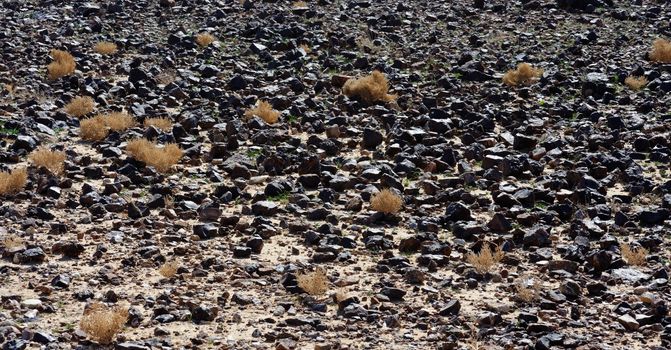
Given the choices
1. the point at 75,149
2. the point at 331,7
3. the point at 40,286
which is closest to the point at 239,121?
the point at 75,149

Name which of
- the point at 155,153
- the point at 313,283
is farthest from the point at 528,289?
the point at 155,153

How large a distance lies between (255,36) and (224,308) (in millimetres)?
14860

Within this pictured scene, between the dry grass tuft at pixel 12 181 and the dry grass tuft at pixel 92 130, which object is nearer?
the dry grass tuft at pixel 12 181

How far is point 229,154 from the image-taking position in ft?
53.8

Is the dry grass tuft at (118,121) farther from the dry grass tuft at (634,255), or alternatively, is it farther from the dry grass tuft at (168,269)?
the dry grass tuft at (634,255)

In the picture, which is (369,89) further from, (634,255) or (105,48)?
(634,255)

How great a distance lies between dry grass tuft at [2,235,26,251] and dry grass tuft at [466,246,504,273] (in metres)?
5.22

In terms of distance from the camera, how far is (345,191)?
14.7m

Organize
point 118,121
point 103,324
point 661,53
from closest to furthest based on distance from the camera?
1. point 103,324
2. point 118,121
3. point 661,53

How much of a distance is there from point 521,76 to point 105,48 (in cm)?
938

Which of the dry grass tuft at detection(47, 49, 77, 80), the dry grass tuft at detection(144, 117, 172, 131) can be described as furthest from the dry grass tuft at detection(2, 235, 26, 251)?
the dry grass tuft at detection(47, 49, 77, 80)

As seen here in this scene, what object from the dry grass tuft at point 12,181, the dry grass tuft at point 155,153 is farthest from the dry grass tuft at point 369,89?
the dry grass tuft at point 12,181

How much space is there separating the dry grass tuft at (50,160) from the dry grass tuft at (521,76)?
951cm

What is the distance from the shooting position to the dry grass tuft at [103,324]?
9656 millimetres
